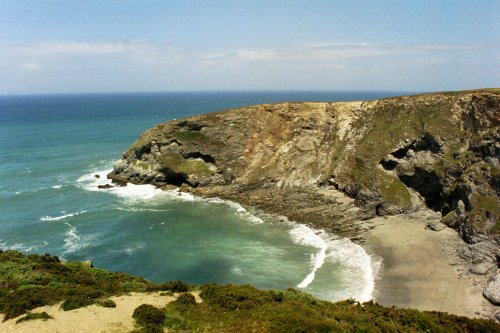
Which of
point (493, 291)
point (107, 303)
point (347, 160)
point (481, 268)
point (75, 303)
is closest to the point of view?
point (75, 303)

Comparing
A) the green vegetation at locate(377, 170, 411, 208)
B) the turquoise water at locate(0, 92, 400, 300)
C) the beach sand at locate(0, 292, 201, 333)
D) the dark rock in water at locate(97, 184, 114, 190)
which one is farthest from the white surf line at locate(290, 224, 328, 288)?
the dark rock in water at locate(97, 184, 114, 190)

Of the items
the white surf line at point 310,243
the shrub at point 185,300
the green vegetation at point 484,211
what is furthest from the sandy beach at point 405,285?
the white surf line at point 310,243

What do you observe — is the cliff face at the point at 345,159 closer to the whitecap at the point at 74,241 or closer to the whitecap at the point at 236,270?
the whitecap at the point at 236,270

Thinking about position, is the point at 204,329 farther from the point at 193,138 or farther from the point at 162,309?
the point at 193,138

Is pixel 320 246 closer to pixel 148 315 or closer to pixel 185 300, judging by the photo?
pixel 185 300

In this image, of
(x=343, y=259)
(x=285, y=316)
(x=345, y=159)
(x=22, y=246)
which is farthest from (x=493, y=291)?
(x=22, y=246)

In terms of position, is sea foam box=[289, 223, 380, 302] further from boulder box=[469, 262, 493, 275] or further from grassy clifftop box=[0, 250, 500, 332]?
grassy clifftop box=[0, 250, 500, 332]
